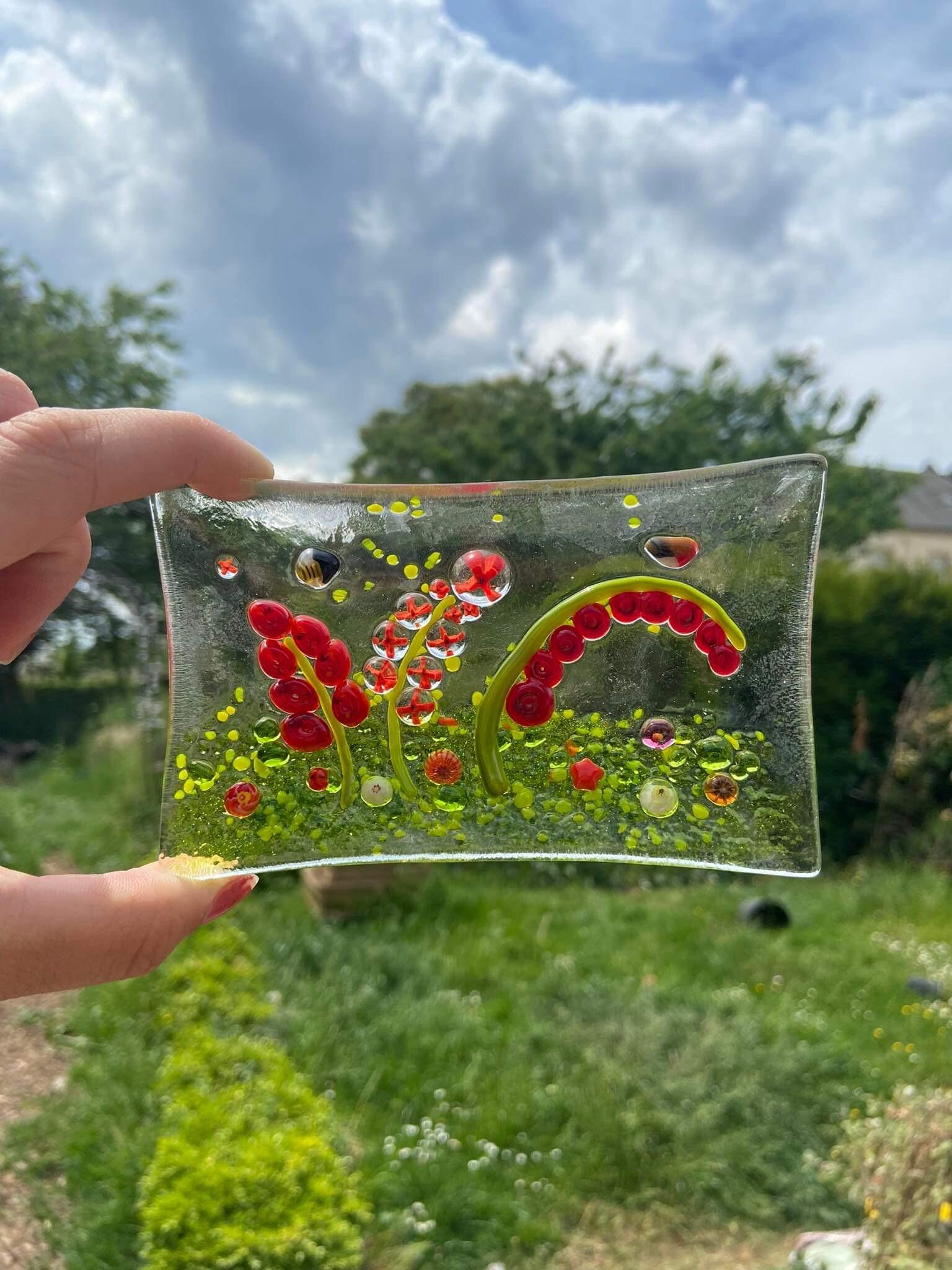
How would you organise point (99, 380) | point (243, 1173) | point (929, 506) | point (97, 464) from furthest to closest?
point (929, 506), point (99, 380), point (243, 1173), point (97, 464)

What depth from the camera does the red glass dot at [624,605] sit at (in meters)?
1.25

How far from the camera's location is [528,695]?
126cm

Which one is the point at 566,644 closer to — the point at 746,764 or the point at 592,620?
the point at 592,620

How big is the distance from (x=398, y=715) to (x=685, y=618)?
0.48 metres

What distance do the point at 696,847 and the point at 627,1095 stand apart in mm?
2741

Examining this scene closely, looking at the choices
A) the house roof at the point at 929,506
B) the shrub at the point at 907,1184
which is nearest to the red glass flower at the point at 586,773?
the shrub at the point at 907,1184

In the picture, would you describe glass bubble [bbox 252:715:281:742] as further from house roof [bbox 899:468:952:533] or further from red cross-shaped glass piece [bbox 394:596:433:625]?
house roof [bbox 899:468:952:533]

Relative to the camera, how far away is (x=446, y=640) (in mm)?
1253

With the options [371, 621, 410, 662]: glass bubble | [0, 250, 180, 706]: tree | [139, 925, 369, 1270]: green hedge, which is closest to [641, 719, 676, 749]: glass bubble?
[371, 621, 410, 662]: glass bubble

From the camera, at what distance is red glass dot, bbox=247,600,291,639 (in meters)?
1.24

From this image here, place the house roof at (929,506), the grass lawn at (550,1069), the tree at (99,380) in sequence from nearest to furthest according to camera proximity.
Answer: the grass lawn at (550,1069)
the tree at (99,380)
the house roof at (929,506)

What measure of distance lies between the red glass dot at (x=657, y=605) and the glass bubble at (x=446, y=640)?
0.29 meters

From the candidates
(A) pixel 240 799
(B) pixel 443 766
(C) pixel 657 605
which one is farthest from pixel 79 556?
(C) pixel 657 605

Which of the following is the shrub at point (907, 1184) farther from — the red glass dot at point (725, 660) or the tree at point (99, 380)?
the tree at point (99, 380)
